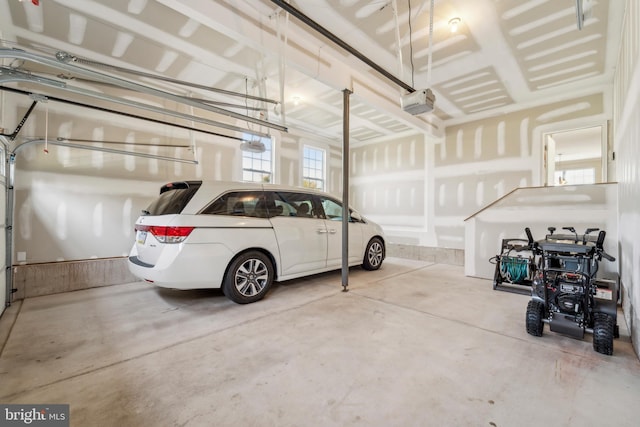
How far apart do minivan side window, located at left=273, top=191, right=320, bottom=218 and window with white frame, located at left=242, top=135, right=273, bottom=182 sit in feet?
8.13

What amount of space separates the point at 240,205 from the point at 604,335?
369cm

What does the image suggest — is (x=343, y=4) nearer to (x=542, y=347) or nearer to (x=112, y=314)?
(x=542, y=347)

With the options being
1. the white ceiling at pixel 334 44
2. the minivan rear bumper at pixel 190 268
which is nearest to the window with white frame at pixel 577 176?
the white ceiling at pixel 334 44

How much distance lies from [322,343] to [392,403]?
840 millimetres

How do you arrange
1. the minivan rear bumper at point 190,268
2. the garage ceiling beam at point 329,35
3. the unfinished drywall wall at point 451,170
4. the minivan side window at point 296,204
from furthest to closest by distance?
the unfinished drywall wall at point 451,170 < the minivan side window at point 296,204 < the minivan rear bumper at point 190,268 < the garage ceiling beam at point 329,35

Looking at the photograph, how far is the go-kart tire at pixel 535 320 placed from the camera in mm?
2447

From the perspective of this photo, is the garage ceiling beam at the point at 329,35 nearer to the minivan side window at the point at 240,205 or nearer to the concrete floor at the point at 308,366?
the minivan side window at the point at 240,205

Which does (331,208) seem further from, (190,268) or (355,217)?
(190,268)

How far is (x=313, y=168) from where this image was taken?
8055mm

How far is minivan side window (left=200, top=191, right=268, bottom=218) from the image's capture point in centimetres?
318

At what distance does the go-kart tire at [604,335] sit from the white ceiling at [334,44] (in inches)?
105

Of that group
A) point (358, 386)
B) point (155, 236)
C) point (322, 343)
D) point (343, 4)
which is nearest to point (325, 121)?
point (343, 4)

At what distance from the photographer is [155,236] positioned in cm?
296

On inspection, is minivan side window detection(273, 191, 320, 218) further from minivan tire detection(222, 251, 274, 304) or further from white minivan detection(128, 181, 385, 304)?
minivan tire detection(222, 251, 274, 304)
